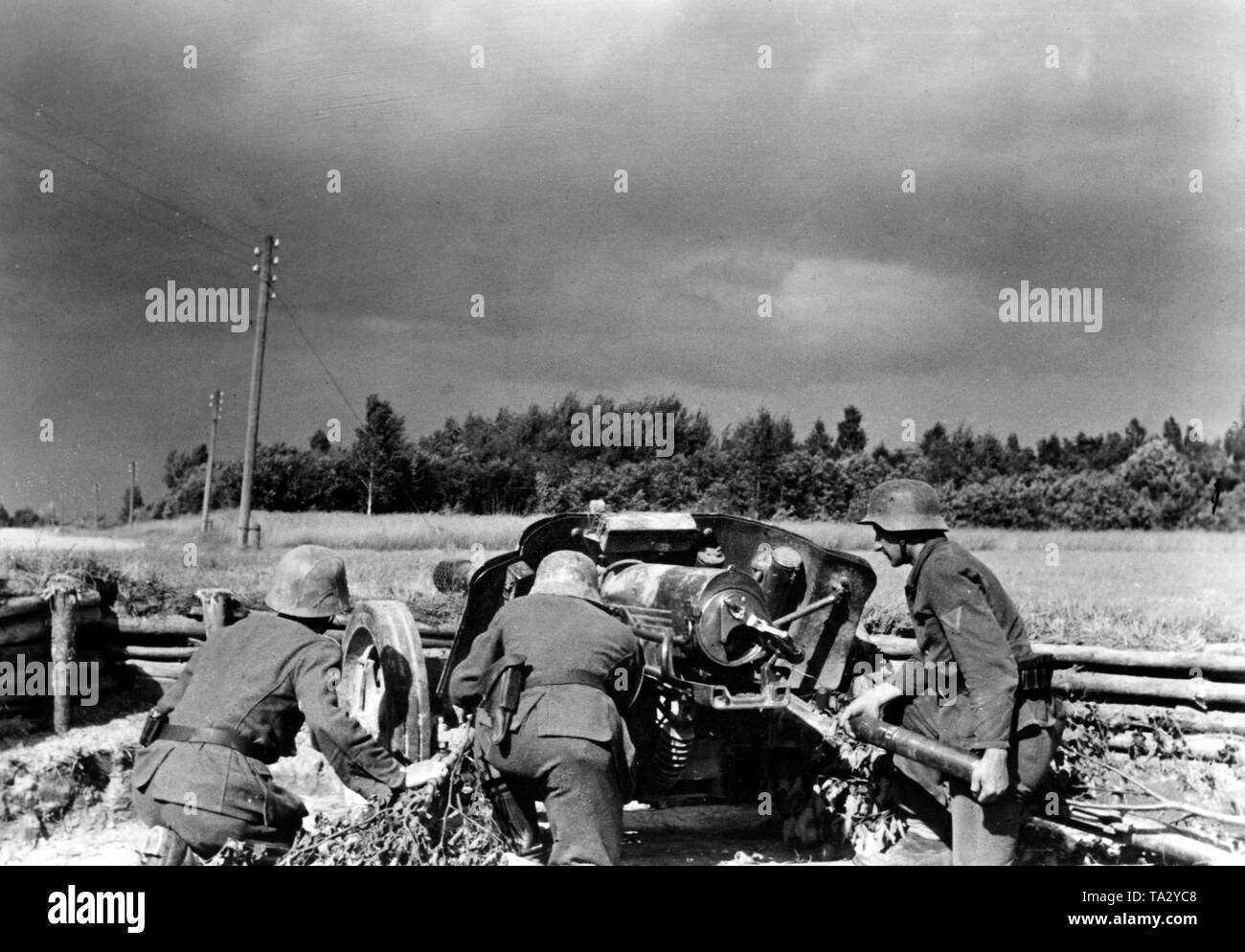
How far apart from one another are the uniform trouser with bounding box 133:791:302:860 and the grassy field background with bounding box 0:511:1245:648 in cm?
592

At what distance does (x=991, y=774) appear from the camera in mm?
5434

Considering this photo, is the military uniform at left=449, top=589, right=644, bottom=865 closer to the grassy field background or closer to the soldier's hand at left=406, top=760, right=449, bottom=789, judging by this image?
the soldier's hand at left=406, top=760, right=449, bottom=789

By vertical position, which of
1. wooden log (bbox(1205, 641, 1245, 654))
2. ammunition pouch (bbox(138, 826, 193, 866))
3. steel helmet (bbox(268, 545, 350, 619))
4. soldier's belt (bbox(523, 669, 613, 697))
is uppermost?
steel helmet (bbox(268, 545, 350, 619))

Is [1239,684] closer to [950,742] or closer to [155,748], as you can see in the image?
[950,742]

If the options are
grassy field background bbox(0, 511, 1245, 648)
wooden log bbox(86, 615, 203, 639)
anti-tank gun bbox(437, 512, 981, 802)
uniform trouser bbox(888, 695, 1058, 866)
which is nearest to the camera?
uniform trouser bbox(888, 695, 1058, 866)

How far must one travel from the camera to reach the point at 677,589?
662cm

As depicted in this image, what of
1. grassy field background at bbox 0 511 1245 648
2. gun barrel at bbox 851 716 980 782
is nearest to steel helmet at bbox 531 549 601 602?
gun barrel at bbox 851 716 980 782

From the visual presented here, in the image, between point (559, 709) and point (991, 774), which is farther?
point (559, 709)

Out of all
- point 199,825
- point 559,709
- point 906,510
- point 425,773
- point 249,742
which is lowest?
point 199,825

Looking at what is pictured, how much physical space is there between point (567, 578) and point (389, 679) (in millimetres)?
1804

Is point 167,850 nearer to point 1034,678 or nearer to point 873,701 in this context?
point 873,701

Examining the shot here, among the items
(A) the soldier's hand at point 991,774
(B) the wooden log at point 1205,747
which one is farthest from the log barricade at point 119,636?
(A) the soldier's hand at point 991,774

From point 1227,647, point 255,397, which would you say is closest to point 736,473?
point 255,397

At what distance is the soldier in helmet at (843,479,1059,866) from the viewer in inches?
215
